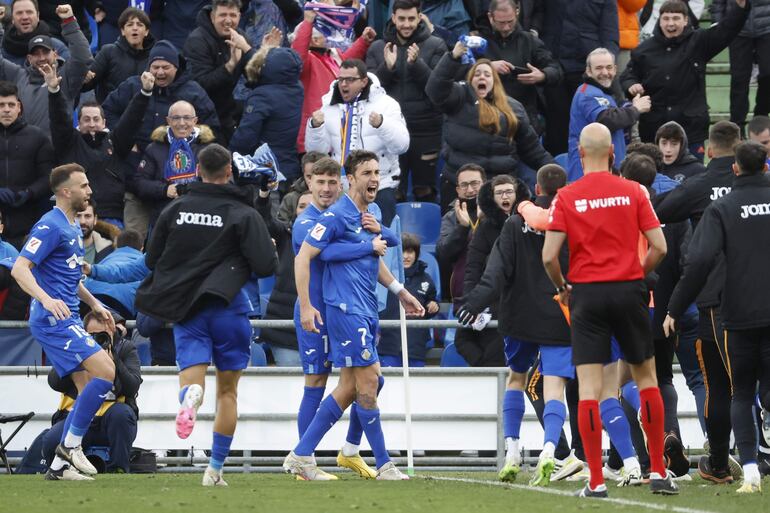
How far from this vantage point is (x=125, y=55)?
16641 mm

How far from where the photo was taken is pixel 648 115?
1727 centimetres

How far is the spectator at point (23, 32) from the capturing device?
16531 millimetres

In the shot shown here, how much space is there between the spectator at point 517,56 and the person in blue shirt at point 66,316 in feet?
21.4

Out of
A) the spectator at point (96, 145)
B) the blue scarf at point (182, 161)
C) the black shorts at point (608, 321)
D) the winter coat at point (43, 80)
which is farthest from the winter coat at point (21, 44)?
the black shorts at point (608, 321)

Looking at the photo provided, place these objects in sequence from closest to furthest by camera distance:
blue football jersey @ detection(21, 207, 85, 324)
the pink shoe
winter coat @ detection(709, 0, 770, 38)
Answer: the pink shoe < blue football jersey @ detection(21, 207, 85, 324) < winter coat @ detection(709, 0, 770, 38)

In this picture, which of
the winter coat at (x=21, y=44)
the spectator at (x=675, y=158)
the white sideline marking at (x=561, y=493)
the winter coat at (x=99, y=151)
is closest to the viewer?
the white sideline marking at (x=561, y=493)

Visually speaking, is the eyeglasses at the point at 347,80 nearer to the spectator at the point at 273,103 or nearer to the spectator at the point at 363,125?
the spectator at the point at 363,125

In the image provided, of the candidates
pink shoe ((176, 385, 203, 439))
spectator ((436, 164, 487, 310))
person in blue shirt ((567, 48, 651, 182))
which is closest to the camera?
pink shoe ((176, 385, 203, 439))

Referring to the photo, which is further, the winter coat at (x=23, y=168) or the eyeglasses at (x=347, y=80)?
the eyeglasses at (x=347, y=80)

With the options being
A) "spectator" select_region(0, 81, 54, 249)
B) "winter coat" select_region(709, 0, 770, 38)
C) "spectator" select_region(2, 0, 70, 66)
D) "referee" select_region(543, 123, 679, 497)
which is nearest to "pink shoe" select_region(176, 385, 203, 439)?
"referee" select_region(543, 123, 679, 497)

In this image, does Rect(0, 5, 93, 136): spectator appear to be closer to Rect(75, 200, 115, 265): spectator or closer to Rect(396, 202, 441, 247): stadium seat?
Rect(75, 200, 115, 265): spectator

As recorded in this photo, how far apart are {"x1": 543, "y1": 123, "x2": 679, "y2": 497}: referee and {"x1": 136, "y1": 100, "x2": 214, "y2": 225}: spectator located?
6.76 meters

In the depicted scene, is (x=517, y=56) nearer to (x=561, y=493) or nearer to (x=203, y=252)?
(x=203, y=252)

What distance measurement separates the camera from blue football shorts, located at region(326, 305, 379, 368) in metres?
11.1
